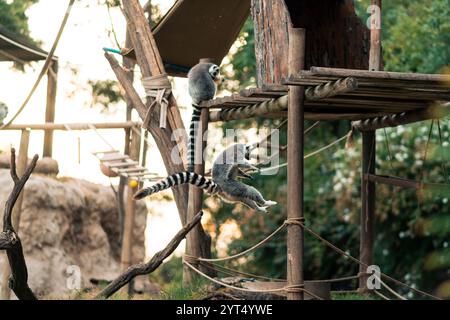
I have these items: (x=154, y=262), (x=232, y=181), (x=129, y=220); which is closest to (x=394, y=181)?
(x=232, y=181)

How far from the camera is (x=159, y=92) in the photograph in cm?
638

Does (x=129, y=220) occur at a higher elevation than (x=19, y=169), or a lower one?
→ lower

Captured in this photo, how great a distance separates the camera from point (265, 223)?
12.2 metres

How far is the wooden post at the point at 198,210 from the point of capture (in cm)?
608

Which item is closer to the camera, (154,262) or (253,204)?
(154,262)

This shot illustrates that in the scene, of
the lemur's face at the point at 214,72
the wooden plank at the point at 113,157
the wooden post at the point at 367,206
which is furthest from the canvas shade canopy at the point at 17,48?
the wooden post at the point at 367,206

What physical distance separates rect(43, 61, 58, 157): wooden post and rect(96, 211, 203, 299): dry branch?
4847 millimetres

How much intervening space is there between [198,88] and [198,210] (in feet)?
3.30

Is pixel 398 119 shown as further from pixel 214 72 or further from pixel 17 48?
pixel 17 48

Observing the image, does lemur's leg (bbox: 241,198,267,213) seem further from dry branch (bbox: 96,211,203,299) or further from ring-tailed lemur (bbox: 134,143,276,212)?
dry branch (bbox: 96,211,203,299)

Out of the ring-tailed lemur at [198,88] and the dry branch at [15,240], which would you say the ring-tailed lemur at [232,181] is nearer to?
the ring-tailed lemur at [198,88]

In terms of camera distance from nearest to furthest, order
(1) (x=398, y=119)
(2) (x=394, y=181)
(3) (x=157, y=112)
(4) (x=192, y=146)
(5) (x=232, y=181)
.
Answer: (5) (x=232, y=181), (4) (x=192, y=146), (1) (x=398, y=119), (3) (x=157, y=112), (2) (x=394, y=181)

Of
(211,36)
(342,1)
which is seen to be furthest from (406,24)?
(342,1)

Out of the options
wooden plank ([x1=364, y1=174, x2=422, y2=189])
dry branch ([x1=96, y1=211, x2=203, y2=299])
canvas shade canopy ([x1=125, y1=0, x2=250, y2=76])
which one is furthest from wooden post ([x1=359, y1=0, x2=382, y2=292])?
dry branch ([x1=96, y1=211, x2=203, y2=299])
